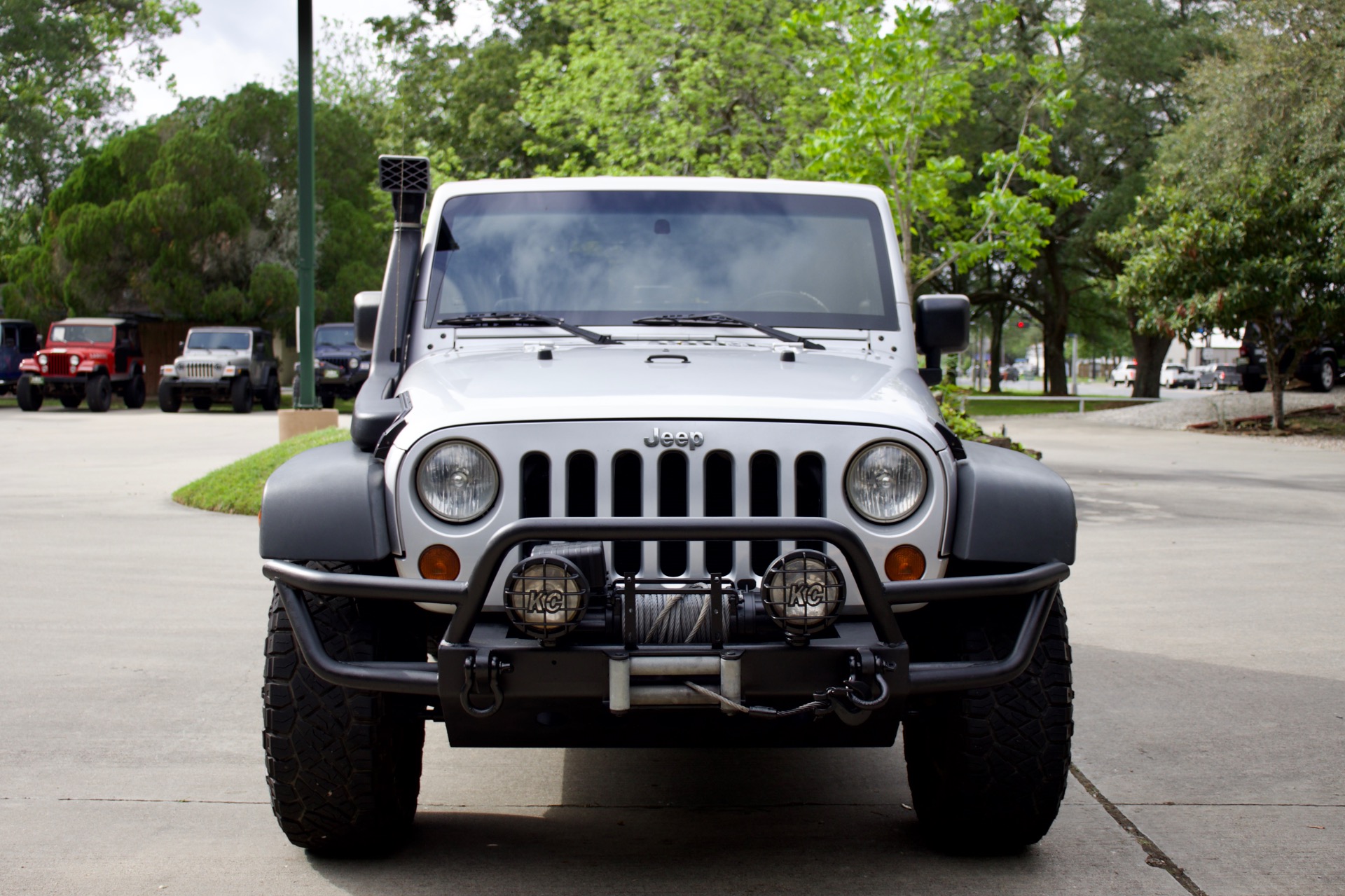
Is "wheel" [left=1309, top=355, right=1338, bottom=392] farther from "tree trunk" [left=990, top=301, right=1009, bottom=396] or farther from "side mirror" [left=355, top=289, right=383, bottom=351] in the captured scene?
"side mirror" [left=355, top=289, right=383, bottom=351]

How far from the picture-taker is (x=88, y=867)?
11.9ft

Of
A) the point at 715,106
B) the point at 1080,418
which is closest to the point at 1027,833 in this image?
the point at 715,106

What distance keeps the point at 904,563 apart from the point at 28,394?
30.0m

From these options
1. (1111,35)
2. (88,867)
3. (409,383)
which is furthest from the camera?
(1111,35)

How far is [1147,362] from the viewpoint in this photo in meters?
39.7

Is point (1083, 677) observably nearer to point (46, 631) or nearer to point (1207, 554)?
point (1207, 554)

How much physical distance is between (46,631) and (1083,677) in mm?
4889

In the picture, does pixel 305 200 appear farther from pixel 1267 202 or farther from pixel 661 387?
pixel 1267 202

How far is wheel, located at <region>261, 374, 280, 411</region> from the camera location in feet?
103

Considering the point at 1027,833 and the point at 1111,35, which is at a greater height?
the point at 1111,35

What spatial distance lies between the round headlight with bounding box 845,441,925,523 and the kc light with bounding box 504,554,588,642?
2.41ft

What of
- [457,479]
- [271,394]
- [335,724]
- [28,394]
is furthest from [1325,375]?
[335,724]

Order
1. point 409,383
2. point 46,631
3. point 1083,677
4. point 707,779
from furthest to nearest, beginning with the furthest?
point 46,631, point 1083,677, point 707,779, point 409,383

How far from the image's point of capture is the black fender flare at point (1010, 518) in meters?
3.36
